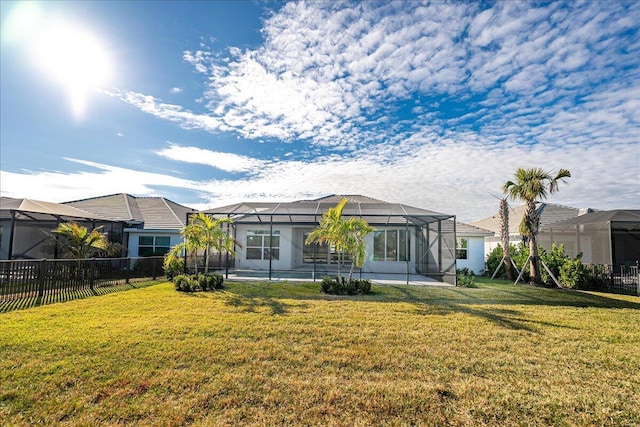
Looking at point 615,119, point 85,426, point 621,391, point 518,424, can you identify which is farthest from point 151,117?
point 615,119

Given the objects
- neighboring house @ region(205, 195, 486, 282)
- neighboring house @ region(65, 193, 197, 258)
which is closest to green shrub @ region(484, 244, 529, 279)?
neighboring house @ region(205, 195, 486, 282)

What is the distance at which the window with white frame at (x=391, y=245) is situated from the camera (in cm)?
1730

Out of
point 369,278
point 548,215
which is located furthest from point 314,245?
point 548,215

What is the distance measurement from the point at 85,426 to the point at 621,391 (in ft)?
20.6

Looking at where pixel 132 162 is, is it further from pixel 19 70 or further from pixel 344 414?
pixel 344 414

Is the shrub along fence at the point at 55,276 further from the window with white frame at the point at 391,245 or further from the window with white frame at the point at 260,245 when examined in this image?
the window with white frame at the point at 391,245

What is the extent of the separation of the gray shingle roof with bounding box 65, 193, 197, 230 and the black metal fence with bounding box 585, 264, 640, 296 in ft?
68.0

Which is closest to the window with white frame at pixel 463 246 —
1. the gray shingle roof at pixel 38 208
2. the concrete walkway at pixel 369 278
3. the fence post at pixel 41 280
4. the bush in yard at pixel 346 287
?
the concrete walkway at pixel 369 278

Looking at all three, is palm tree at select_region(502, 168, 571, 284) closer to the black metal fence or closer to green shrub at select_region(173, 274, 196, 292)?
the black metal fence

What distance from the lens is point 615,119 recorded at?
1036cm

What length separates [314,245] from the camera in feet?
55.8

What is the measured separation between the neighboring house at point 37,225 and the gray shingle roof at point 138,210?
4.14 ft

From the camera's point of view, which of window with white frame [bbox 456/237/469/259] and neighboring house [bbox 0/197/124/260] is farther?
window with white frame [bbox 456/237/469/259]

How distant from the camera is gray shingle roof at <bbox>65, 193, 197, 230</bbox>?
18.7m
